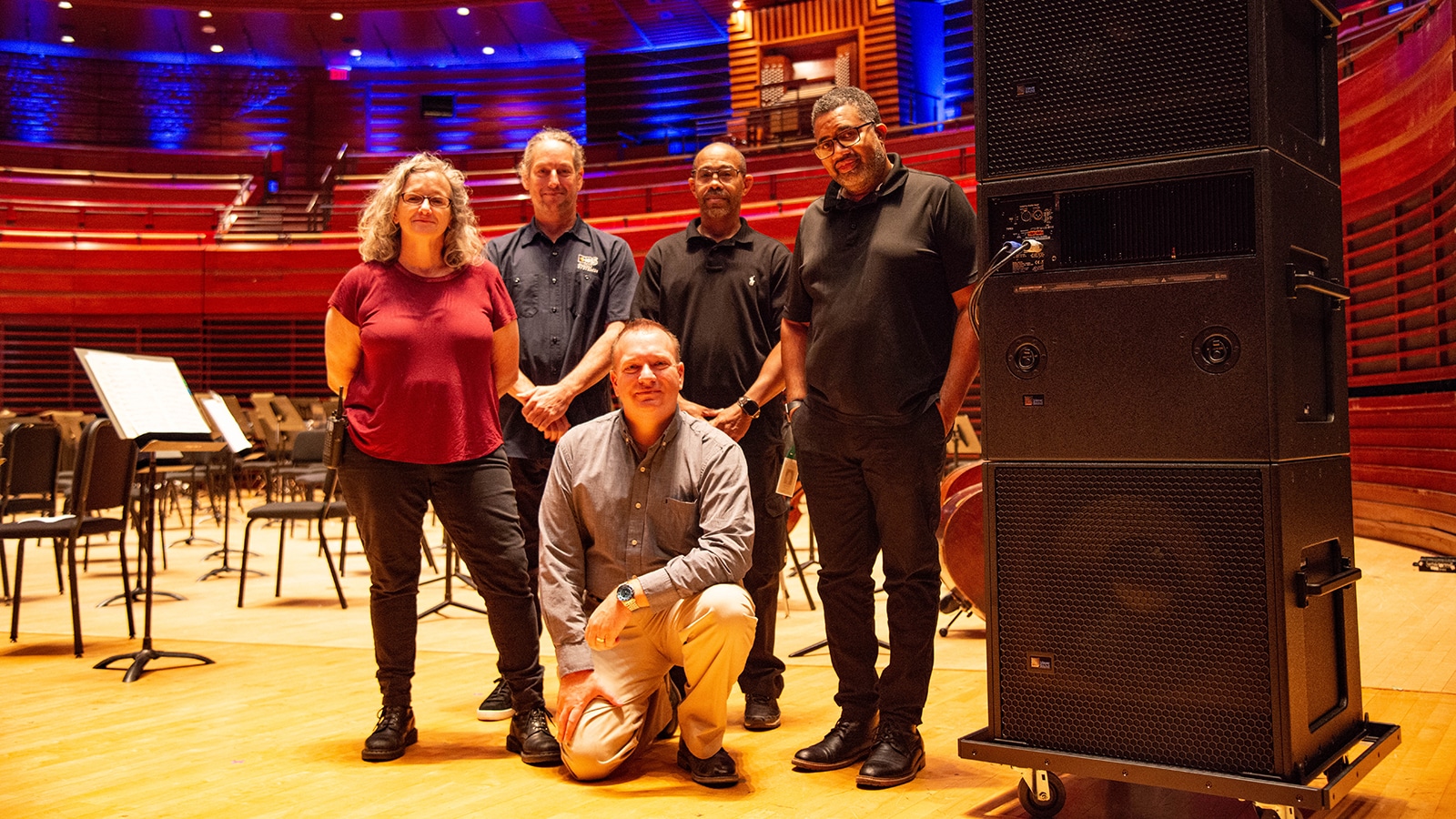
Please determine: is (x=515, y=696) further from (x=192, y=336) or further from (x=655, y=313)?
(x=192, y=336)

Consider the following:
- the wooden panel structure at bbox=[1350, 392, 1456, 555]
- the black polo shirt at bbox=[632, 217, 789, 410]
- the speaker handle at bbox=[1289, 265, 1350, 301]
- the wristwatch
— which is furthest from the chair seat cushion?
the wooden panel structure at bbox=[1350, 392, 1456, 555]

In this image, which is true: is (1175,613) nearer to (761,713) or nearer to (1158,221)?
(1158,221)

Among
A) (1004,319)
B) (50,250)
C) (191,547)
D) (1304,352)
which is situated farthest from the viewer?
(50,250)

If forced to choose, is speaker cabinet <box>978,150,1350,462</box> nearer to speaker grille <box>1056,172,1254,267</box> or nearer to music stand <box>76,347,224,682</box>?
speaker grille <box>1056,172,1254,267</box>

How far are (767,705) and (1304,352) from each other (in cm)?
151

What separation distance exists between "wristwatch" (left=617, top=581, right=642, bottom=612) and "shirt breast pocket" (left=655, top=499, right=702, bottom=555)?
19 cm

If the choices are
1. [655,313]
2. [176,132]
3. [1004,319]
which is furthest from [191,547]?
[176,132]

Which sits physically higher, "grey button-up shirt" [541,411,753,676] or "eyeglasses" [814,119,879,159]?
"eyeglasses" [814,119,879,159]

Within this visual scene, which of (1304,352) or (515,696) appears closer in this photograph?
(1304,352)

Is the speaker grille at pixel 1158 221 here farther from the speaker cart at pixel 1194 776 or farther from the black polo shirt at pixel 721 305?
the black polo shirt at pixel 721 305

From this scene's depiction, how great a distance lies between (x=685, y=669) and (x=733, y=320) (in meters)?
1.02

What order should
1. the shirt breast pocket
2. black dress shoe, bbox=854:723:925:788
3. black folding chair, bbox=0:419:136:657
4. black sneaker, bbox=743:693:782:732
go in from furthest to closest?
black folding chair, bbox=0:419:136:657, black sneaker, bbox=743:693:782:732, the shirt breast pocket, black dress shoe, bbox=854:723:925:788

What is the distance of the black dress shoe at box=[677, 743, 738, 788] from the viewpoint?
7.04 ft

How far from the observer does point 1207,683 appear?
5.42 feet
